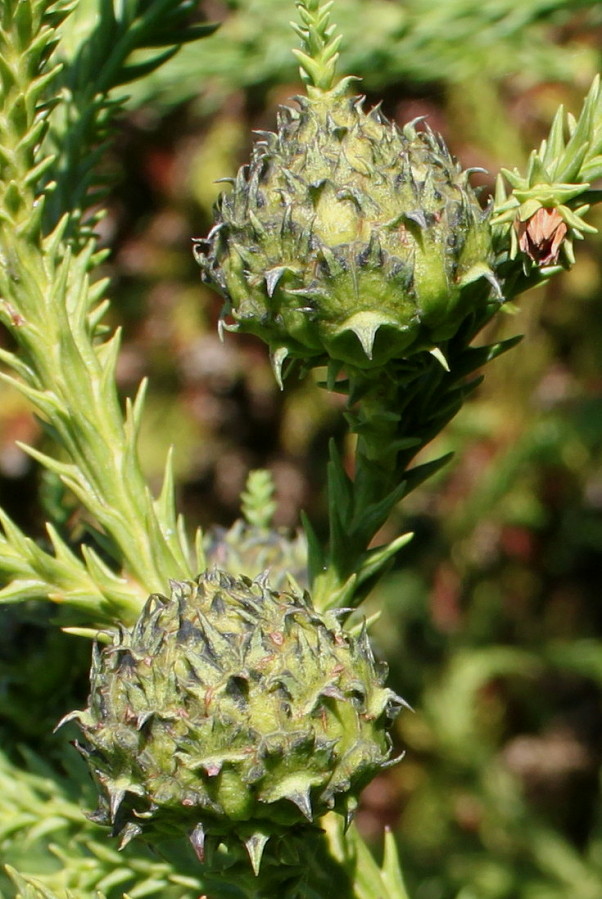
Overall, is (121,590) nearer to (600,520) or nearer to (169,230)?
(600,520)

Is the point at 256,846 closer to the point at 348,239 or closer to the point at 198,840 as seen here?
the point at 198,840

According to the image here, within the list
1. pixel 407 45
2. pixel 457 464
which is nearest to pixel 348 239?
pixel 407 45

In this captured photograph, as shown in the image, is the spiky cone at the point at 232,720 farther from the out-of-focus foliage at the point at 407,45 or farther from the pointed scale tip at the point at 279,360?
the out-of-focus foliage at the point at 407,45

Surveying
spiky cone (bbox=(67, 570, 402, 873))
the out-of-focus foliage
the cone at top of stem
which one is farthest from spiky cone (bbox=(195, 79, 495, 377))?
the out-of-focus foliage

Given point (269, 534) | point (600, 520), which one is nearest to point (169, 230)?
point (600, 520)

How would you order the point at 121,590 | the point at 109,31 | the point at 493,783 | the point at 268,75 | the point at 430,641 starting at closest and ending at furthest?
the point at 121,590 → the point at 109,31 → the point at 268,75 → the point at 493,783 → the point at 430,641

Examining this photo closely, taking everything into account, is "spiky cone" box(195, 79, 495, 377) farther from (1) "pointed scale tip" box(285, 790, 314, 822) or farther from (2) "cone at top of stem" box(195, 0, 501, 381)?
(1) "pointed scale tip" box(285, 790, 314, 822)
